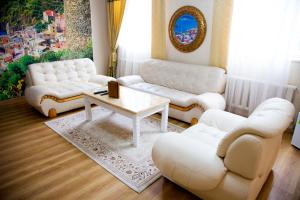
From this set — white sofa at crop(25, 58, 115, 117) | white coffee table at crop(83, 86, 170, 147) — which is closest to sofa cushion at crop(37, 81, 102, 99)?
white sofa at crop(25, 58, 115, 117)

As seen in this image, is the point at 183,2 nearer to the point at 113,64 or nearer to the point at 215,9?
the point at 215,9

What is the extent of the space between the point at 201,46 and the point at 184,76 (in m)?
0.59

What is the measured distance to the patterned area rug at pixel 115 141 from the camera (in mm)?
2150

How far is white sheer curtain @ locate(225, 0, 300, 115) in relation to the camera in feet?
8.96

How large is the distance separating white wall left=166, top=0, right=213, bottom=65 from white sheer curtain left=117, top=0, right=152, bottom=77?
0.50 m

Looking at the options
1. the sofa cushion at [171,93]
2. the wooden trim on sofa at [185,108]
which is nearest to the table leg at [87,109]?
the sofa cushion at [171,93]

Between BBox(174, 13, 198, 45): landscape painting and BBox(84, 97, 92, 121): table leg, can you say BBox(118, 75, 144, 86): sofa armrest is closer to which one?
BBox(84, 97, 92, 121): table leg

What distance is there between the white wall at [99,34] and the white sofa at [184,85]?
1461mm

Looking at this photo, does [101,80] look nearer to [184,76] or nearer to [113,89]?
[113,89]

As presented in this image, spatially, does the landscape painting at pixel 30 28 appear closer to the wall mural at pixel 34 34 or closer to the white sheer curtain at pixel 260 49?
the wall mural at pixel 34 34

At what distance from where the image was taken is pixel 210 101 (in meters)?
2.96

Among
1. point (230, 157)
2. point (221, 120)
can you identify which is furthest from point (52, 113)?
point (230, 157)

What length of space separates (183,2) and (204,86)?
5.01 feet

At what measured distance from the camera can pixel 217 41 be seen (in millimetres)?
3381
